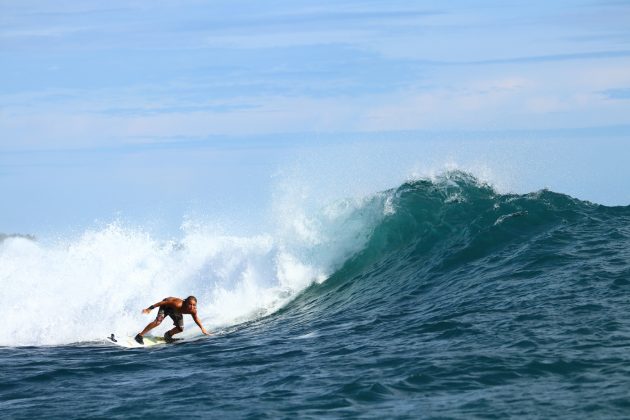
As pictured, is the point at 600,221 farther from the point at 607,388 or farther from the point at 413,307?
the point at 607,388

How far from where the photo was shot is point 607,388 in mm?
9812

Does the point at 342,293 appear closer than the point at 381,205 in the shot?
Yes

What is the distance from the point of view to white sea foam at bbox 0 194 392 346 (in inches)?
813

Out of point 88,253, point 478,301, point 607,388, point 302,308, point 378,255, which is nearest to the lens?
point 607,388

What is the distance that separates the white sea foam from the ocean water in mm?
62

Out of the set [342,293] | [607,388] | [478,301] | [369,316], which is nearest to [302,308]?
[342,293]

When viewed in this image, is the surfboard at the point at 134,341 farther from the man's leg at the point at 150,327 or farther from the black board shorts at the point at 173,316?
the black board shorts at the point at 173,316

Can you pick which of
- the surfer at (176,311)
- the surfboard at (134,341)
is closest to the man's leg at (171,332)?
the surfer at (176,311)

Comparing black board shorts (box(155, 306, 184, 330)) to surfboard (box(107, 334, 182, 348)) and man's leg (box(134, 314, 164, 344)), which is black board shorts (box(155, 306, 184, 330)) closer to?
man's leg (box(134, 314, 164, 344))

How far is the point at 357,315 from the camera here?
17000 millimetres

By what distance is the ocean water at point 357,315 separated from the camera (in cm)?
1048

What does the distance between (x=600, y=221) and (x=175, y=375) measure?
43.2 ft

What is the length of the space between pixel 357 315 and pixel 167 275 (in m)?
8.37

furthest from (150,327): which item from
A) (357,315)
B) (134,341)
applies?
(357,315)
